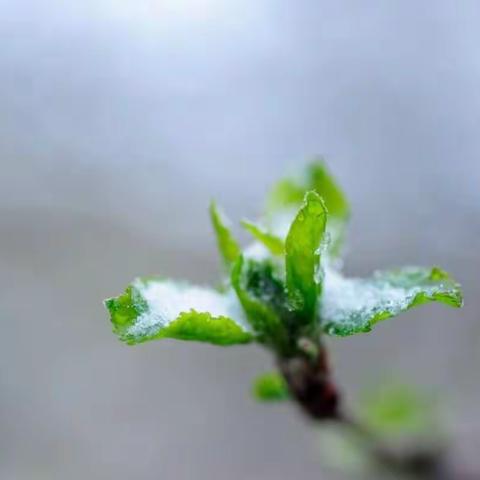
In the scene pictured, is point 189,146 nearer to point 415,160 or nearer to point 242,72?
point 242,72

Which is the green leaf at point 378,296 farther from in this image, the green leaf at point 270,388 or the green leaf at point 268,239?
the green leaf at point 270,388

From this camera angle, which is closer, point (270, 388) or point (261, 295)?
point (261, 295)

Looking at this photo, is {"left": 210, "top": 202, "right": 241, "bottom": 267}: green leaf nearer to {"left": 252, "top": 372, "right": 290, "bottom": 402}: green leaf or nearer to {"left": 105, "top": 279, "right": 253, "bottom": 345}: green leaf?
{"left": 105, "top": 279, "right": 253, "bottom": 345}: green leaf

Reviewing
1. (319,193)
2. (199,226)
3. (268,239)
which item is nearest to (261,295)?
(268,239)

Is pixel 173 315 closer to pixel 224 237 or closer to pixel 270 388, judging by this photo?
pixel 224 237

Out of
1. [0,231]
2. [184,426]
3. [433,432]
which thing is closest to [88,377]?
[184,426]
